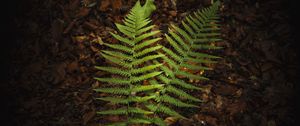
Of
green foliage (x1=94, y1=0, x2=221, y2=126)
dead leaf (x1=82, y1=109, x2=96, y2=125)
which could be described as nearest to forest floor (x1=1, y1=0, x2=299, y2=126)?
dead leaf (x1=82, y1=109, x2=96, y2=125)

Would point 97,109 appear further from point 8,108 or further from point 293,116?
point 293,116

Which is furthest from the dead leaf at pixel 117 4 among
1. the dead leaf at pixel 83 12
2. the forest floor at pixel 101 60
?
the dead leaf at pixel 83 12

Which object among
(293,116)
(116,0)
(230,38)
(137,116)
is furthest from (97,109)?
(293,116)

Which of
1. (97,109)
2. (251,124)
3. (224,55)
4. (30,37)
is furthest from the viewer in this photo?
(30,37)

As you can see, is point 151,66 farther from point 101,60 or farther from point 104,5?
point 104,5

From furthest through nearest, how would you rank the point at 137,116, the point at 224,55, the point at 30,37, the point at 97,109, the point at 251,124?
the point at 30,37, the point at 224,55, the point at 97,109, the point at 251,124, the point at 137,116

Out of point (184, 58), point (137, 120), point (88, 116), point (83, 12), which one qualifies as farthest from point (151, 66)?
point (83, 12)

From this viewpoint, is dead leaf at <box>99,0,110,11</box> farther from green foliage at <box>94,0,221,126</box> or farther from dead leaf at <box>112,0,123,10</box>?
green foliage at <box>94,0,221,126</box>

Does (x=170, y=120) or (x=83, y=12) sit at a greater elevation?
(x=83, y=12)

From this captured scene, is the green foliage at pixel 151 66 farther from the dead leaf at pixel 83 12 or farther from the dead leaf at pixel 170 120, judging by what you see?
the dead leaf at pixel 83 12
